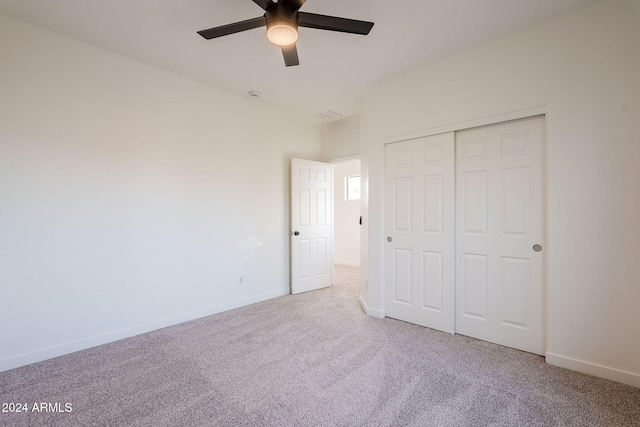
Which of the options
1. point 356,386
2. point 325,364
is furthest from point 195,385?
point 356,386

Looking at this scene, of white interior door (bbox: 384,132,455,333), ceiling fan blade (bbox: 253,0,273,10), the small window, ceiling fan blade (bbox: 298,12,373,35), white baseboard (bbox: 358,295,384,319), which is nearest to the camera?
ceiling fan blade (bbox: 253,0,273,10)

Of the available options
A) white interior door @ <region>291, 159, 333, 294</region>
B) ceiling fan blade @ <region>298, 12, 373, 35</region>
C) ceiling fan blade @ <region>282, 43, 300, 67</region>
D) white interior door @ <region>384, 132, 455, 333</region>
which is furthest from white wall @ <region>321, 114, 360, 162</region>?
ceiling fan blade @ <region>298, 12, 373, 35</region>

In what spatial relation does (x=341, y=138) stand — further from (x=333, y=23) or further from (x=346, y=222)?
(x=333, y=23)

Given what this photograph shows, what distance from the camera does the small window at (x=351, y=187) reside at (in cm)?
671

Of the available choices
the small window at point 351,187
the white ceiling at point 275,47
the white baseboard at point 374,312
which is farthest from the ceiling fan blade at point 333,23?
the small window at point 351,187

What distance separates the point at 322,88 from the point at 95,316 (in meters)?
3.50

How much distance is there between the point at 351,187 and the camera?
6.79 m

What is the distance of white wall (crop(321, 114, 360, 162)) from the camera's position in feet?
14.3

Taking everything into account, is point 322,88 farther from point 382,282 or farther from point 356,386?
point 356,386

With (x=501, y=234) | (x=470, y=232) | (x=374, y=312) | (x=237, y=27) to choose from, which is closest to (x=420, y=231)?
(x=470, y=232)

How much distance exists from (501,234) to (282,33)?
8.29 ft

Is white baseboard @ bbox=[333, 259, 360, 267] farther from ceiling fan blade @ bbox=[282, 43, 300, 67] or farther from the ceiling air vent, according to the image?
ceiling fan blade @ bbox=[282, 43, 300, 67]

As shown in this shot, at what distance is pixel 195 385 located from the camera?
1.99m

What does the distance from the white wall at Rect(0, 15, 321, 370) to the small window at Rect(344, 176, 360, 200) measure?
327 cm
